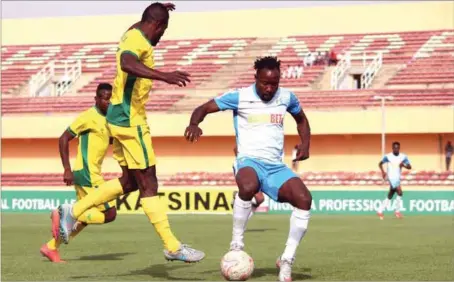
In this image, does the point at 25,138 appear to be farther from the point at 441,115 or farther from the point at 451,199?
the point at 451,199

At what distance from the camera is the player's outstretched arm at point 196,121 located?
9.59 metres

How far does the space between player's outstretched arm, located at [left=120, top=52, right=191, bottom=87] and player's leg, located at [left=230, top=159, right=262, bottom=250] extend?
1031 mm

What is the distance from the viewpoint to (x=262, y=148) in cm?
1019

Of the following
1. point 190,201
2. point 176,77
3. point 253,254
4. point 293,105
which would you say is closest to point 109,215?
point 253,254

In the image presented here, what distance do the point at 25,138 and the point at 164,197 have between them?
669 inches

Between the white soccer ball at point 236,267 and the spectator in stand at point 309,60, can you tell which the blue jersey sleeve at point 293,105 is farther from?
the spectator in stand at point 309,60

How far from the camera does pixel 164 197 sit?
33.7m

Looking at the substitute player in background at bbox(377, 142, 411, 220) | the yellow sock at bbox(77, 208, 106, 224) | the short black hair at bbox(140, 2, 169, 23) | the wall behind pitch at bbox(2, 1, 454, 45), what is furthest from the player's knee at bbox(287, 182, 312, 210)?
the wall behind pitch at bbox(2, 1, 454, 45)

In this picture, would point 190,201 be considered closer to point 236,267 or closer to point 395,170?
point 395,170

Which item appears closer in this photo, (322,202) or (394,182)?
(394,182)

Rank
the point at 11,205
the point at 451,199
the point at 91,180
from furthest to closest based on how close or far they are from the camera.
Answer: the point at 11,205, the point at 451,199, the point at 91,180

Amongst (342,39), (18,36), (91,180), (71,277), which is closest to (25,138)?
(18,36)

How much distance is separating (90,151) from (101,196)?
203cm

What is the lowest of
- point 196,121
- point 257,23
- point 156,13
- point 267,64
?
Result: point 196,121
